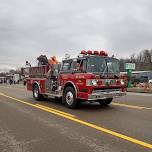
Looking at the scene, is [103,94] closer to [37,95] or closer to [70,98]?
[70,98]

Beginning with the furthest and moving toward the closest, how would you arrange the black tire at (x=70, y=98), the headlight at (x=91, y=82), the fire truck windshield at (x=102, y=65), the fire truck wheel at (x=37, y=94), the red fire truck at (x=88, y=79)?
the fire truck wheel at (x=37, y=94)
the black tire at (x=70, y=98)
the fire truck windshield at (x=102, y=65)
the red fire truck at (x=88, y=79)
the headlight at (x=91, y=82)

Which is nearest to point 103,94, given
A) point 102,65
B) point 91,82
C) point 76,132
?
point 91,82

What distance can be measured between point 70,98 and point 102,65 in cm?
196

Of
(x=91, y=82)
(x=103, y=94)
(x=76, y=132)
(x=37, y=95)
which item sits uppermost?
(x=91, y=82)

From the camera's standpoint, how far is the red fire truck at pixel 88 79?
11055mm

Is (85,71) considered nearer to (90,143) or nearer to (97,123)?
(97,123)

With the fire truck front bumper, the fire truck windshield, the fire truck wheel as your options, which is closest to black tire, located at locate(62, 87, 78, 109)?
the fire truck front bumper

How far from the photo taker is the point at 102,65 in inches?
457

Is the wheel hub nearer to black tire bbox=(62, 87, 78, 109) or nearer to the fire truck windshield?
black tire bbox=(62, 87, 78, 109)

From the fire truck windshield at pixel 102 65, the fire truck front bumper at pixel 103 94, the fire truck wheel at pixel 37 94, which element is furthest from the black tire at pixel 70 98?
the fire truck wheel at pixel 37 94

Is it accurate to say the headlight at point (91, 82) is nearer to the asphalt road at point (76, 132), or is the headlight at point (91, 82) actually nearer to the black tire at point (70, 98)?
the black tire at point (70, 98)

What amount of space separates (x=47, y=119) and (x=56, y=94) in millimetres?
4117

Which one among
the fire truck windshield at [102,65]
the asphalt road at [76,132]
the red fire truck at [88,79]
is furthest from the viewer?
the fire truck windshield at [102,65]

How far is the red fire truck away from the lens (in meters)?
11.1
